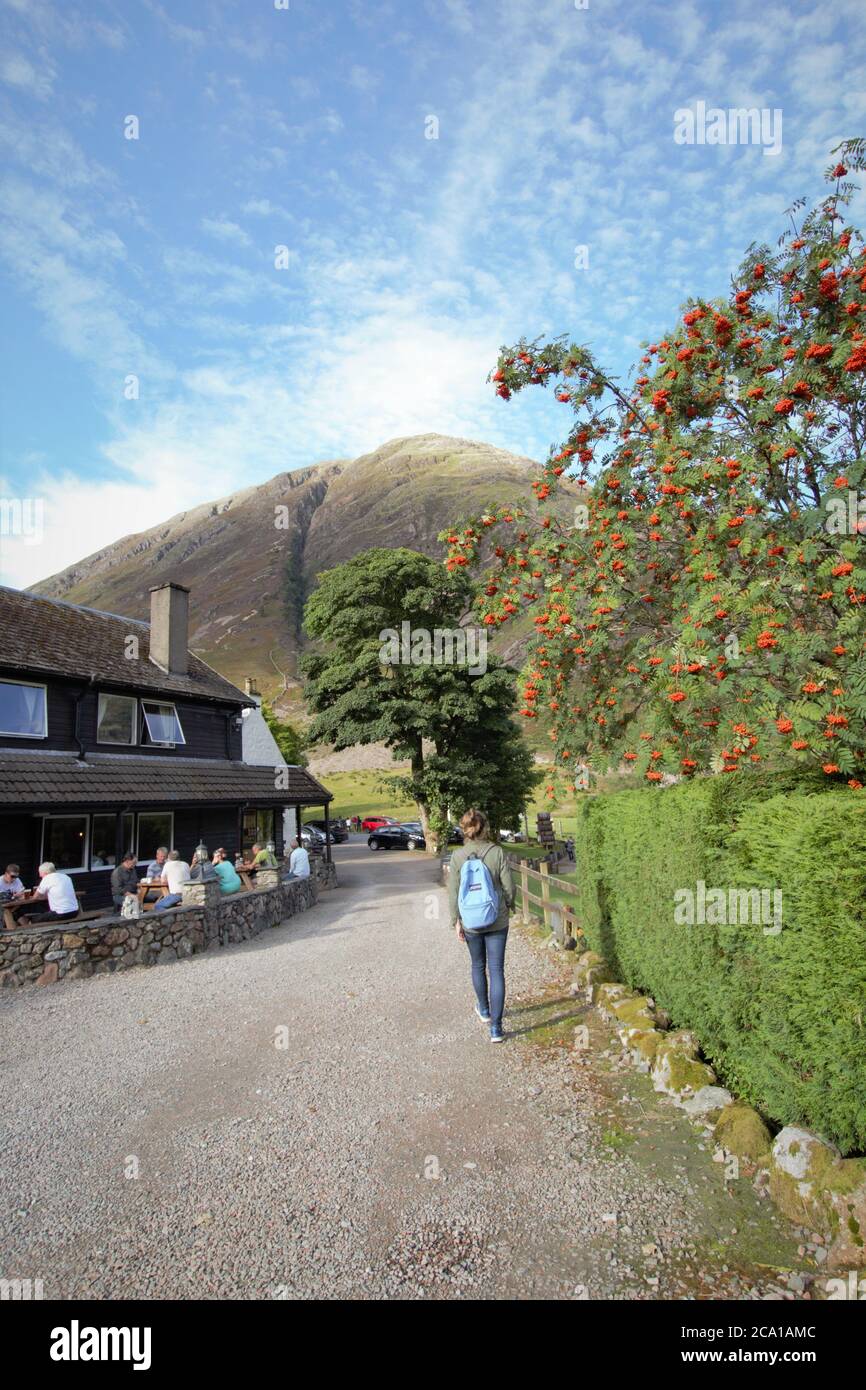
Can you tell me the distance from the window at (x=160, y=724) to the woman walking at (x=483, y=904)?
604 inches

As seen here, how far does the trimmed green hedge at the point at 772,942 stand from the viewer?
Answer: 3.59 meters

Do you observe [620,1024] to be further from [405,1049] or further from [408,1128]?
[408,1128]

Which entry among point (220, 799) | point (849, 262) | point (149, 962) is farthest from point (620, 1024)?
point (220, 799)

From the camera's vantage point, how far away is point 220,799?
19266 millimetres

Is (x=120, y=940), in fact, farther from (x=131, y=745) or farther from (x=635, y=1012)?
(x=131, y=745)

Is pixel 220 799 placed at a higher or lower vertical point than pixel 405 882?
higher

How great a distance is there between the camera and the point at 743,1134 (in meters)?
4.22

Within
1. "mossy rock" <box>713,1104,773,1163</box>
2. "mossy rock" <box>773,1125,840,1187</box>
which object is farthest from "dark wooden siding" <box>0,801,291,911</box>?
"mossy rock" <box>773,1125,840,1187</box>

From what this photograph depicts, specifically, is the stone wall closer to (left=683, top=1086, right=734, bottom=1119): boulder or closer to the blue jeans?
the blue jeans

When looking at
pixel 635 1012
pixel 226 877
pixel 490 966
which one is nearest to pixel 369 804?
pixel 226 877

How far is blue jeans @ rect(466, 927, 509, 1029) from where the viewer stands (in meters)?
6.27

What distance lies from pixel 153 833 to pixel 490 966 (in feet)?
50.9

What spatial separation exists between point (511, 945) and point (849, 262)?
9711 mm
